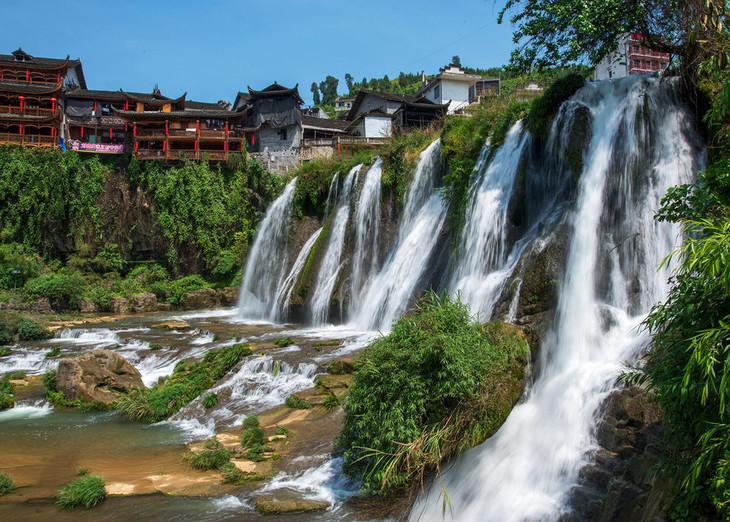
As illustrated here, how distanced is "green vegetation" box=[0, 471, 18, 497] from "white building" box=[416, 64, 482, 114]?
44170 millimetres

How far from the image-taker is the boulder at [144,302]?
28.6m

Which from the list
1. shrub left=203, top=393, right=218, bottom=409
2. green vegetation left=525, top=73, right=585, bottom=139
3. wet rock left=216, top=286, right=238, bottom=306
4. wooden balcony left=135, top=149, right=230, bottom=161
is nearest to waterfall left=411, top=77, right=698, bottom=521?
green vegetation left=525, top=73, right=585, bottom=139

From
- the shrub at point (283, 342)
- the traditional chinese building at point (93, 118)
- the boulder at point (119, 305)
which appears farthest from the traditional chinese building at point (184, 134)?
the shrub at point (283, 342)

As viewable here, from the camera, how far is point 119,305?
Result: 28031 millimetres

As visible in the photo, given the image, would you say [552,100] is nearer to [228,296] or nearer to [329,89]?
[228,296]

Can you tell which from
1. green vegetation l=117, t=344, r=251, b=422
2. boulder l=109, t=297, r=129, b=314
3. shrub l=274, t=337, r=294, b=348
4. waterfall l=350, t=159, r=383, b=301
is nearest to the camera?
green vegetation l=117, t=344, r=251, b=422

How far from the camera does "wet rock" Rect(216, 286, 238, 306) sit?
30.2 m

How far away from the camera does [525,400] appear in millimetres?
7832

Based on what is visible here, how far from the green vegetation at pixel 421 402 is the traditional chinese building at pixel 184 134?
32.8 metres

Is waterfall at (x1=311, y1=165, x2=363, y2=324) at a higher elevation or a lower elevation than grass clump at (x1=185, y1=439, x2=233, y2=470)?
higher

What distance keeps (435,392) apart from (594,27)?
9.22 meters

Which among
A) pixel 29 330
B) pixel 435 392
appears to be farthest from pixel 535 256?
pixel 29 330

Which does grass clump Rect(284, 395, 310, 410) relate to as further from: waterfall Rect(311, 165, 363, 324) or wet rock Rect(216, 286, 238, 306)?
wet rock Rect(216, 286, 238, 306)

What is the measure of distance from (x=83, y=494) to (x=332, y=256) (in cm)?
1420
